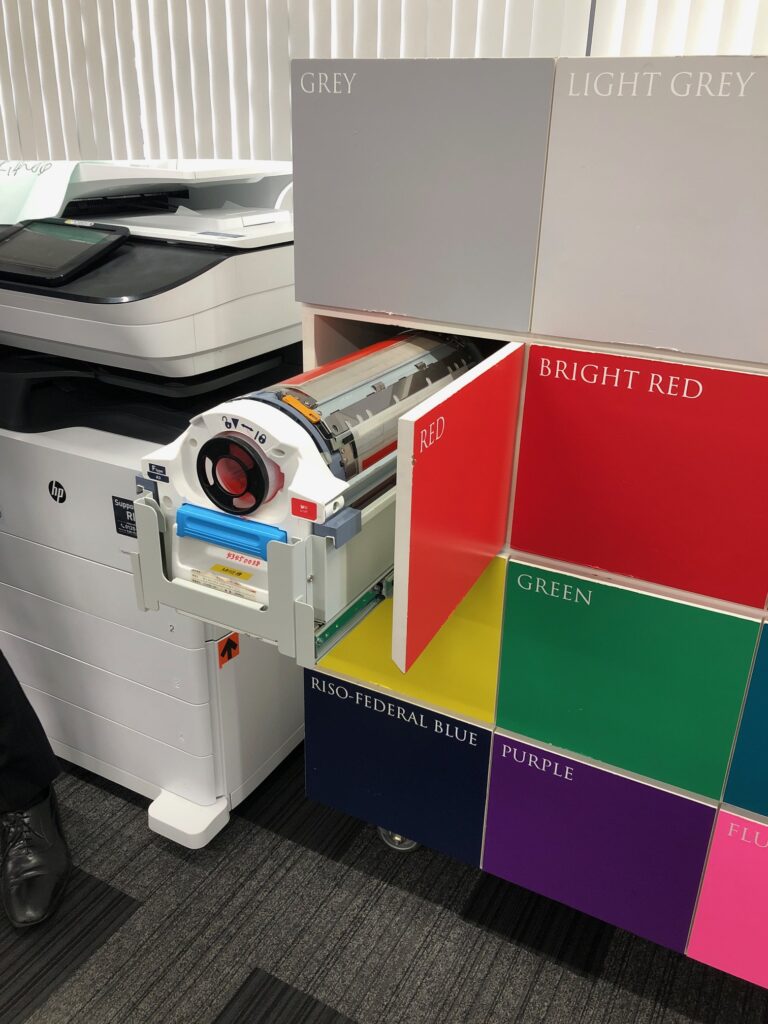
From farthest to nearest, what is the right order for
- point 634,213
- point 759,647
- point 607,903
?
1. point 607,903
2. point 759,647
3. point 634,213

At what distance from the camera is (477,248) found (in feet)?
3.18

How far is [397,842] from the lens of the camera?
1579 millimetres

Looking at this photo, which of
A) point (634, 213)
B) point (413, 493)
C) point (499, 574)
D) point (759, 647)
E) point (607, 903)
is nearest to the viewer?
point (413, 493)

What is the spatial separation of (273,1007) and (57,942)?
0.41 m

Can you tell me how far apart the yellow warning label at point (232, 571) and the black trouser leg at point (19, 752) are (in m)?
0.75

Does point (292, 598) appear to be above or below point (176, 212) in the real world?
below

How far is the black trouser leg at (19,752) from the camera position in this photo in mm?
1444

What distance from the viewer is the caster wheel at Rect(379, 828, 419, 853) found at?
158 centimetres

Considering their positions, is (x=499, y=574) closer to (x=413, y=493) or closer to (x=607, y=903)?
(x=413, y=493)

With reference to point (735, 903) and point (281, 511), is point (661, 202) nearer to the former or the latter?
point (281, 511)

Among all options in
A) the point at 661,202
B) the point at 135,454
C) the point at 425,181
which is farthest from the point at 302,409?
the point at 135,454

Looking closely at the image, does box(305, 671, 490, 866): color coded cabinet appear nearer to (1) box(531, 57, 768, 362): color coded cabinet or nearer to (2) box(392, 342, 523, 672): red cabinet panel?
(2) box(392, 342, 523, 672): red cabinet panel

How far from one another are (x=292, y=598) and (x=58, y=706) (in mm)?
1080

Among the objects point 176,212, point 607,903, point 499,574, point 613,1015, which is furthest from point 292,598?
point 176,212
